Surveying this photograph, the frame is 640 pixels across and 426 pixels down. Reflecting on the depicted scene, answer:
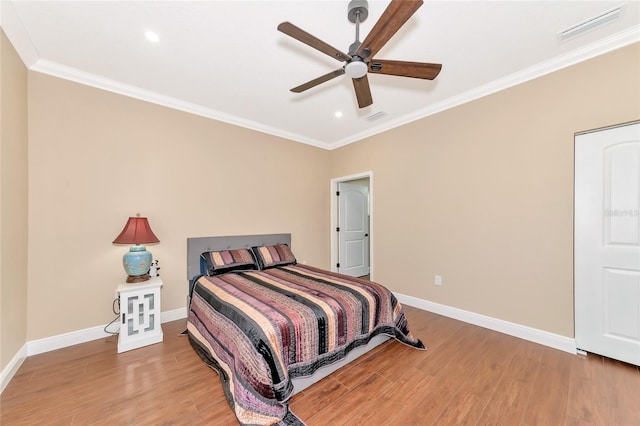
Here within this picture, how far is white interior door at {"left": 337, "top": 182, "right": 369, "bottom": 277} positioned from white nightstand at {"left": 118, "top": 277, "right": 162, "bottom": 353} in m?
3.17

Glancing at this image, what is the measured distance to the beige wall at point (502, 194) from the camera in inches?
93.2

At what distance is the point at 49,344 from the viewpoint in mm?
2416

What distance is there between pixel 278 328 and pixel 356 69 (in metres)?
1.90

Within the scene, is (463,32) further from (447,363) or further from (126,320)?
(126,320)

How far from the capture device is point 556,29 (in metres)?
2.07

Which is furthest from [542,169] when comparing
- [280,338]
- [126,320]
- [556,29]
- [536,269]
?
[126,320]

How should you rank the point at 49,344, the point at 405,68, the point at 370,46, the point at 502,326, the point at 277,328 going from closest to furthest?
the point at 370,46
the point at 277,328
the point at 405,68
the point at 49,344
the point at 502,326

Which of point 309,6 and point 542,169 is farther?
point 542,169

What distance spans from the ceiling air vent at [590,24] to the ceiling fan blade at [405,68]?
132 centimetres

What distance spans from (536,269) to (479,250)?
1.79ft

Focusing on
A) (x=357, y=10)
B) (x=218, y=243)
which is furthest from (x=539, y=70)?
(x=218, y=243)

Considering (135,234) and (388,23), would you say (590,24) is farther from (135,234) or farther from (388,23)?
(135,234)

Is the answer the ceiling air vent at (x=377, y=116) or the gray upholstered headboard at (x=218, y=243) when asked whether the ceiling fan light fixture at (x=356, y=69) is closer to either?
the ceiling air vent at (x=377, y=116)

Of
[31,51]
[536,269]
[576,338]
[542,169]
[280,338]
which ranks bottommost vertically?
[576,338]
